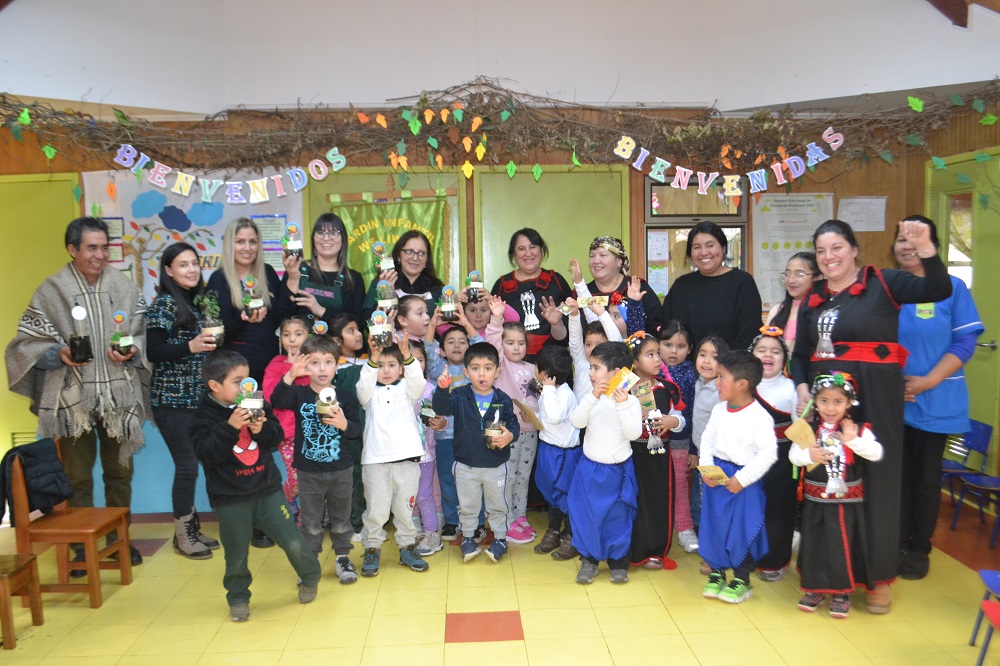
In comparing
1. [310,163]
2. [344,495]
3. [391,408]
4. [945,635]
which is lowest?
[945,635]

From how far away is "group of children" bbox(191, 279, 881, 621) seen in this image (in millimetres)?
2869

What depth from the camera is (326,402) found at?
120 inches

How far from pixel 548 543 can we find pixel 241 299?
199cm

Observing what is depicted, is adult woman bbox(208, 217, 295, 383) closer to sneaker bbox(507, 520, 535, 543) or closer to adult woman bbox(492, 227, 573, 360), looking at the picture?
adult woman bbox(492, 227, 573, 360)

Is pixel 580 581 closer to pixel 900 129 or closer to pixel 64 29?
pixel 900 129

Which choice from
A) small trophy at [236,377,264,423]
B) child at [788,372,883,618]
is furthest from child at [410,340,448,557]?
child at [788,372,883,618]

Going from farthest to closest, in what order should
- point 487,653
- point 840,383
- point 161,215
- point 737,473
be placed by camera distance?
point 161,215, point 737,473, point 840,383, point 487,653

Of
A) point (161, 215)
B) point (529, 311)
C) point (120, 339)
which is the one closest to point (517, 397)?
point (529, 311)

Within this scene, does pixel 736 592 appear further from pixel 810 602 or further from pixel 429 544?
pixel 429 544

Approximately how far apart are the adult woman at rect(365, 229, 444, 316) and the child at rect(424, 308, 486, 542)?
0.25 meters

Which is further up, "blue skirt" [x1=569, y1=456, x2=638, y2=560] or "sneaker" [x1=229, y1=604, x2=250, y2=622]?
"blue skirt" [x1=569, y1=456, x2=638, y2=560]

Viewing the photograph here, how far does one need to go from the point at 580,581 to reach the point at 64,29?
4486 mm

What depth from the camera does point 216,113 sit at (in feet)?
16.0

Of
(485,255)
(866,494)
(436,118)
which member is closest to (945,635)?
(866,494)
